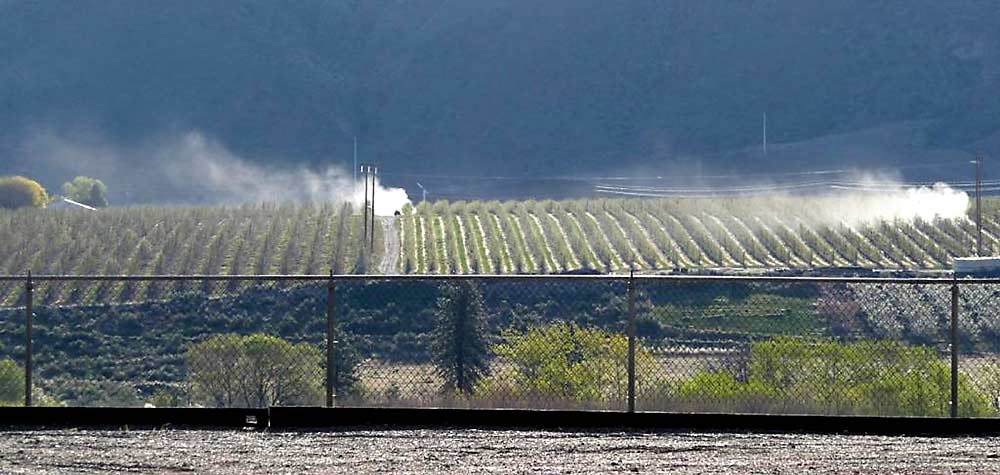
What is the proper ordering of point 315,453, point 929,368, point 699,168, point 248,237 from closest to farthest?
point 315,453, point 929,368, point 248,237, point 699,168

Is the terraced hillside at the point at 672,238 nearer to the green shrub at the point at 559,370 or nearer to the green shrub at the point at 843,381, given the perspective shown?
the green shrub at the point at 843,381

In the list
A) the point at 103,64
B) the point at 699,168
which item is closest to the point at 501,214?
the point at 699,168

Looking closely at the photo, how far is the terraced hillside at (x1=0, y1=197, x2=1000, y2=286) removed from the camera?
52781 millimetres

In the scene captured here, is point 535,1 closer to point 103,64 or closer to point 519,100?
point 519,100

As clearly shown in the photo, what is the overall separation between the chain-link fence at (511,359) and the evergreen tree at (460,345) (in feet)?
0.07

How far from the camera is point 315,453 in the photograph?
514 inches

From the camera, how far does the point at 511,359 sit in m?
18.0

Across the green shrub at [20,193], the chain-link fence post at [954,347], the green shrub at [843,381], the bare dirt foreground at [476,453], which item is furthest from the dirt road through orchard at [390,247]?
the bare dirt foreground at [476,453]

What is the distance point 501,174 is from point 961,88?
46.5 metres

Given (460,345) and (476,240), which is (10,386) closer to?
(460,345)

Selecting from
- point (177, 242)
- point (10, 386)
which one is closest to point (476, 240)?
point (177, 242)

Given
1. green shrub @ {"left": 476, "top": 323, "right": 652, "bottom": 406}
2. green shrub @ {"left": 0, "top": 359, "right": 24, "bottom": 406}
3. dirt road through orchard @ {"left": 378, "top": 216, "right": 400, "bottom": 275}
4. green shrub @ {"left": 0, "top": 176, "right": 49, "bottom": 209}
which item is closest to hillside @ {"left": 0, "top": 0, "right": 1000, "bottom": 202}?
green shrub @ {"left": 0, "top": 176, "right": 49, "bottom": 209}

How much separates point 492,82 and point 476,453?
161689 millimetres

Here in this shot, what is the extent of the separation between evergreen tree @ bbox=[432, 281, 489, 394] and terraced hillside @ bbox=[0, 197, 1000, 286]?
3283cm
